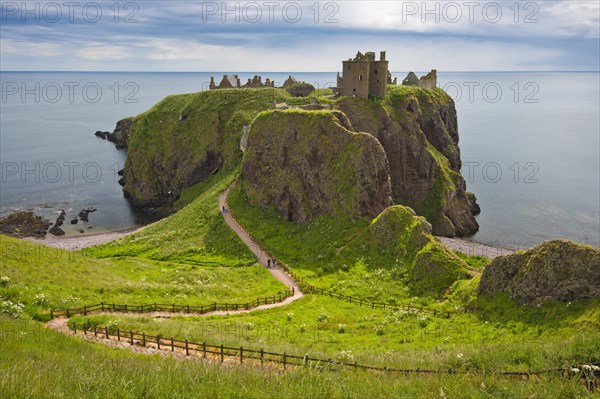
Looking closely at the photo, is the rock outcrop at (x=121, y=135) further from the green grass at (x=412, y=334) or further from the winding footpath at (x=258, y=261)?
the green grass at (x=412, y=334)

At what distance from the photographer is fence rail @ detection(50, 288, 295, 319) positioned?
2992 cm

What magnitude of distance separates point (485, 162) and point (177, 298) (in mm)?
133596

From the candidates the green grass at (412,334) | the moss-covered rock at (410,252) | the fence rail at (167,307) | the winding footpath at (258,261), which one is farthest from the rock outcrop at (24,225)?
the green grass at (412,334)

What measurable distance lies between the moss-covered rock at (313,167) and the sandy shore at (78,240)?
2684cm

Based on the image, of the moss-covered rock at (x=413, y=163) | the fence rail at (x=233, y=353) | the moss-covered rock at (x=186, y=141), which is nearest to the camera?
the fence rail at (x=233, y=353)

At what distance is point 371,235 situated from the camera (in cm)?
5144

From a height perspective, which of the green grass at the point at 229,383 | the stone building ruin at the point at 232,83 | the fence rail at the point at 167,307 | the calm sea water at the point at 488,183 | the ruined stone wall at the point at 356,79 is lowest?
the fence rail at the point at 167,307

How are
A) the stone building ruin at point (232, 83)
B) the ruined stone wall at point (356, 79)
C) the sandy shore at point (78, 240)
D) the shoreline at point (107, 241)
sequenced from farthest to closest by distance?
the stone building ruin at point (232, 83) < the ruined stone wall at point (356, 79) < the sandy shore at point (78, 240) < the shoreline at point (107, 241)

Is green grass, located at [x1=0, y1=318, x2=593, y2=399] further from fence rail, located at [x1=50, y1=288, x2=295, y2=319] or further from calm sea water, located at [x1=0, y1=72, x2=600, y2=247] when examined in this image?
calm sea water, located at [x1=0, y1=72, x2=600, y2=247]

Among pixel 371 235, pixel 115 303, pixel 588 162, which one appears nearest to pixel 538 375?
pixel 115 303

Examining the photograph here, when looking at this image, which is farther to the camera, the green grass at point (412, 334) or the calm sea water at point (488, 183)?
the calm sea water at point (488, 183)

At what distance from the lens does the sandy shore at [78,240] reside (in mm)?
72369

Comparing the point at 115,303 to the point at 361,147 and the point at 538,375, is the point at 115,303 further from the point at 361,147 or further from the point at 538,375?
the point at 361,147

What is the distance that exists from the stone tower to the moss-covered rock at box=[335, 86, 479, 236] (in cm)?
216
